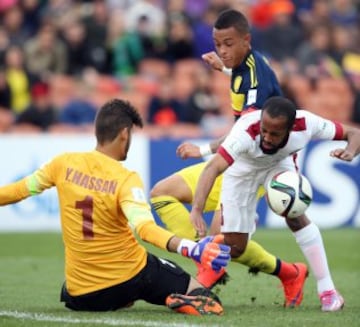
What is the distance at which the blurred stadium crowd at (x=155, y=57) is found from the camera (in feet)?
64.1

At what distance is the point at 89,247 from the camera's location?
26.9 feet

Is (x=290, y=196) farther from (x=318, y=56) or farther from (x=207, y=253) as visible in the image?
(x=318, y=56)

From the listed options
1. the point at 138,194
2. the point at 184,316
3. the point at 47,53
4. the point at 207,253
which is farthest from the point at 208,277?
the point at 47,53

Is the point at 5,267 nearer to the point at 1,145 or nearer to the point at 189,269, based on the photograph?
the point at 189,269

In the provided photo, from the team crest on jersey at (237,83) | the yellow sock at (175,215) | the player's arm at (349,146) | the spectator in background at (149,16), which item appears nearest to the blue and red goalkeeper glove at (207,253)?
the player's arm at (349,146)

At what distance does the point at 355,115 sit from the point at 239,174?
10.4 m

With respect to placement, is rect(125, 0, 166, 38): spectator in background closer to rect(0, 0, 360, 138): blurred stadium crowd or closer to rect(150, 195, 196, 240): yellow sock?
rect(0, 0, 360, 138): blurred stadium crowd

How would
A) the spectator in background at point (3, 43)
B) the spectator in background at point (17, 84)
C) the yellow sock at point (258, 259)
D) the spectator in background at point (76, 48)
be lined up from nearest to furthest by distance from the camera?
the yellow sock at point (258, 259) < the spectator in background at point (17, 84) < the spectator in background at point (3, 43) < the spectator in background at point (76, 48)

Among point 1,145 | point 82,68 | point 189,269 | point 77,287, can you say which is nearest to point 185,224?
point 77,287

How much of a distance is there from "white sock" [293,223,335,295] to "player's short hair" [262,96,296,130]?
1.03 metres

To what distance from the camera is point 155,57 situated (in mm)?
21203

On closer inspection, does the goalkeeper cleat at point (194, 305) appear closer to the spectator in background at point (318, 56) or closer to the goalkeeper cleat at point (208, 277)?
the goalkeeper cleat at point (208, 277)

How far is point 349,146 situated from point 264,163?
2.31 ft

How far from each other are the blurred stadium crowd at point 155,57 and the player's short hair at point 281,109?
10502mm
